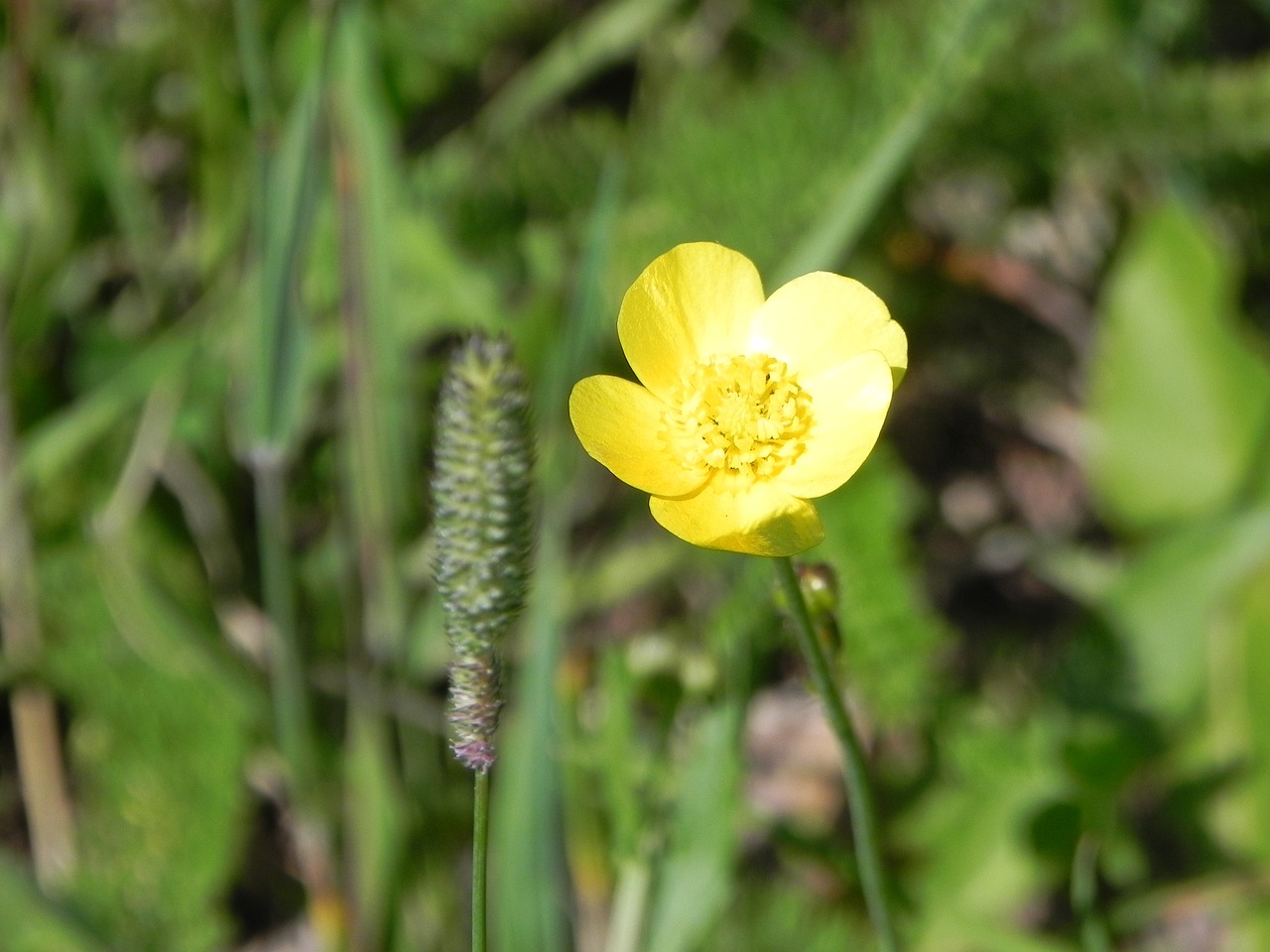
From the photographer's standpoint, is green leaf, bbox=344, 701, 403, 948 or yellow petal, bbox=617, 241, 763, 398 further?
green leaf, bbox=344, 701, 403, 948

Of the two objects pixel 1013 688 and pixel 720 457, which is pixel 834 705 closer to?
pixel 720 457

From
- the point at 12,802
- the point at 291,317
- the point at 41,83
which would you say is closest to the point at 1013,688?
the point at 291,317

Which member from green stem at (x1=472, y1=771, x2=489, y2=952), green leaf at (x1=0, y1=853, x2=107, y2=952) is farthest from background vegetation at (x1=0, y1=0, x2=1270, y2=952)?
green stem at (x1=472, y1=771, x2=489, y2=952)

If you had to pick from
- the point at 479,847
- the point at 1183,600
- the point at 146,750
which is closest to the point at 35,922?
the point at 146,750

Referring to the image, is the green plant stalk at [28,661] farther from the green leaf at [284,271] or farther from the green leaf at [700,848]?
the green leaf at [700,848]

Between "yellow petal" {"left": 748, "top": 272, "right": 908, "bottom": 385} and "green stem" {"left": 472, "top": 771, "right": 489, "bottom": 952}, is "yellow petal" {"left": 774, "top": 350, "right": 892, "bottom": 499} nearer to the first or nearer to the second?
"yellow petal" {"left": 748, "top": 272, "right": 908, "bottom": 385}

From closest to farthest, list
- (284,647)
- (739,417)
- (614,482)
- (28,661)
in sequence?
(739,417) < (284,647) < (28,661) < (614,482)

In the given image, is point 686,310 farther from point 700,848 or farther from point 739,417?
point 700,848

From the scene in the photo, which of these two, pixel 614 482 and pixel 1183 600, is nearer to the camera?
pixel 1183 600
